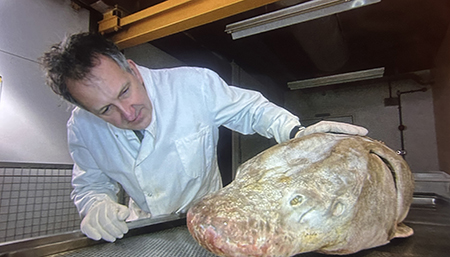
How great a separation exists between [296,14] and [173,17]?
0.91m

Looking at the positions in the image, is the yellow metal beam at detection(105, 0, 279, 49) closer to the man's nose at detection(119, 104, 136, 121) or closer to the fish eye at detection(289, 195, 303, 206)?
the man's nose at detection(119, 104, 136, 121)

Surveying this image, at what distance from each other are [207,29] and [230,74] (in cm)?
95

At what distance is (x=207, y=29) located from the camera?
3008mm

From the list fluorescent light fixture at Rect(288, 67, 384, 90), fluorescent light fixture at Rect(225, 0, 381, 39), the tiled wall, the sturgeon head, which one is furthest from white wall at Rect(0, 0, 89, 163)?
fluorescent light fixture at Rect(288, 67, 384, 90)

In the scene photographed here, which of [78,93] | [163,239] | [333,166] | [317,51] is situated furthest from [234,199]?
[317,51]

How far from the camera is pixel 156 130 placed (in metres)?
1.54

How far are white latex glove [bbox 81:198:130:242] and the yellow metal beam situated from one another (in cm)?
144

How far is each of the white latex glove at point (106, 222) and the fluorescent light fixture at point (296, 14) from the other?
64.8 inches

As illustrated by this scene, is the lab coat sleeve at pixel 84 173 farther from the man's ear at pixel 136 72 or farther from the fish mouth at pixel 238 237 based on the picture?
the fish mouth at pixel 238 237

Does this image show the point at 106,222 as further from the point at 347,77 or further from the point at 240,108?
the point at 347,77

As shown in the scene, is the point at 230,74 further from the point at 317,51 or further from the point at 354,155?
the point at 354,155

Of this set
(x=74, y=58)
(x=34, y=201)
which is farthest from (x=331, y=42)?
(x=34, y=201)

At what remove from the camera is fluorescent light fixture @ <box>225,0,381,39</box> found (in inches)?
71.7

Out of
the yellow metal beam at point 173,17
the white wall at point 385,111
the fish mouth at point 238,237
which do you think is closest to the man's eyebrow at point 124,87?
the fish mouth at point 238,237
